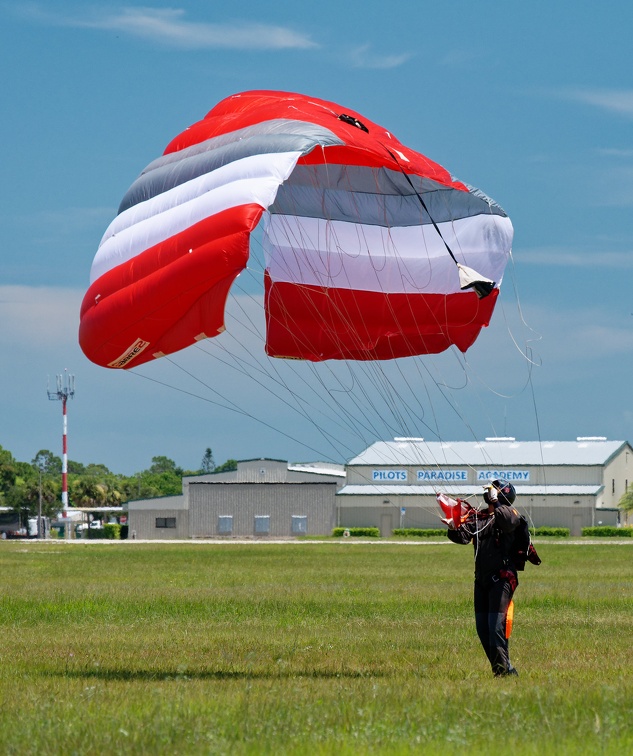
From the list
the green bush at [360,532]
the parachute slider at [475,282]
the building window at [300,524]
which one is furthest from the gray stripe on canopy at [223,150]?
the building window at [300,524]

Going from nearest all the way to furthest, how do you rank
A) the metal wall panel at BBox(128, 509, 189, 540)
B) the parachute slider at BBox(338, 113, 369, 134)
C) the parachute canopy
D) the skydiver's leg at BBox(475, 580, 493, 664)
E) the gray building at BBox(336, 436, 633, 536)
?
1. the skydiver's leg at BBox(475, 580, 493, 664)
2. the parachute canopy
3. the parachute slider at BBox(338, 113, 369, 134)
4. the gray building at BBox(336, 436, 633, 536)
5. the metal wall panel at BBox(128, 509, 189, 540)

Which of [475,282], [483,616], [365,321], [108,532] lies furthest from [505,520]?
[108,532]

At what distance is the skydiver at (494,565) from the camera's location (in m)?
12.1

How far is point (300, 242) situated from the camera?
16.2 meters

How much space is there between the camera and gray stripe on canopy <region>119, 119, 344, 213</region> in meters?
13.0

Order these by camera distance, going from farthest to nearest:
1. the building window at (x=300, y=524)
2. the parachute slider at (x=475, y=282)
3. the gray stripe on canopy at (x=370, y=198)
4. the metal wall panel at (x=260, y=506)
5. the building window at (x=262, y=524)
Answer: the building window at (x=262, y=524) → the metal wall panel at (x=260, y=506) → the building window at (x=300, y=524) → the gray stripe on canopy at (x=370, y=198) → the parachute slider at (x=475, y=282)

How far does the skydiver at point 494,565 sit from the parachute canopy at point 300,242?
263cm

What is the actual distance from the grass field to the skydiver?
412mm

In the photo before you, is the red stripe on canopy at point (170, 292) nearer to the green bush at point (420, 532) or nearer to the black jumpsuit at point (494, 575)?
the black jumpsuit at point (494, 575)

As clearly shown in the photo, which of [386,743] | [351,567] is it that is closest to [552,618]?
[386,743]

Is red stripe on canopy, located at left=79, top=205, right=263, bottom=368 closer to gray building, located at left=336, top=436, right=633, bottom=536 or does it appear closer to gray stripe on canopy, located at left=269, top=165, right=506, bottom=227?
gray stripe on canopy, located at left=269, top=165, right=506, bottom=227

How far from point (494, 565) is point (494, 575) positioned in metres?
0.10

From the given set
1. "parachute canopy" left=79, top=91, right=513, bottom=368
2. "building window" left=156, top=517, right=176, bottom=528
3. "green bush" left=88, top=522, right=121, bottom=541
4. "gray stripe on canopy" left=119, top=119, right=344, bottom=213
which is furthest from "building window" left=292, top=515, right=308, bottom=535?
"gray stripe on canopy" left=119, top=119, right=344, bottom=213

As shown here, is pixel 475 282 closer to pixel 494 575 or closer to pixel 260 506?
pixel 494 575
